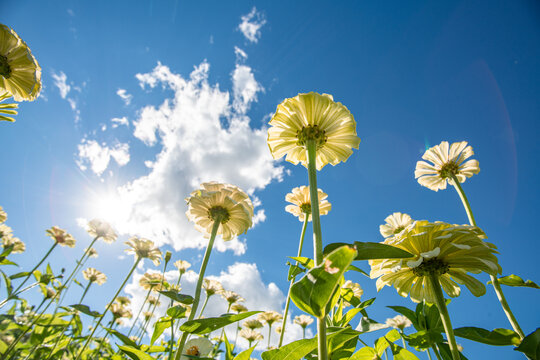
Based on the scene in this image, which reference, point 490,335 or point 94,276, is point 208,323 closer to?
point 490,335

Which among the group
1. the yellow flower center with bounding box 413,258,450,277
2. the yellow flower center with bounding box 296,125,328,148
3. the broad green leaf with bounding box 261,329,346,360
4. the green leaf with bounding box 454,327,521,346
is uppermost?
the yellow flower center with bounding box 296,125,328,148

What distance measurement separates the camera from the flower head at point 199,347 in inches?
66.4

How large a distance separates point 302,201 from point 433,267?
1875 millimetres

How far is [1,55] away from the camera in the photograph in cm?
163

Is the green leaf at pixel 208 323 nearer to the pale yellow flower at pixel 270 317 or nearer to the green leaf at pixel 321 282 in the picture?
the green leaf at pixel 321 282

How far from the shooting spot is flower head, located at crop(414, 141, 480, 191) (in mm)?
2885

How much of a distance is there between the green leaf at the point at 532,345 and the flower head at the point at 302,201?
1.99 m

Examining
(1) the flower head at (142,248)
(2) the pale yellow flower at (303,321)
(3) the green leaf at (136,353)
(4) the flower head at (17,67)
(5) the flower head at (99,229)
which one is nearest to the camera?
(3) the green leaf at (136,353)

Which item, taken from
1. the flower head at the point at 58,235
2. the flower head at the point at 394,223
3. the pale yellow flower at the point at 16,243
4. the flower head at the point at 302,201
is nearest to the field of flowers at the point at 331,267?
the flower head at the point at 302,201

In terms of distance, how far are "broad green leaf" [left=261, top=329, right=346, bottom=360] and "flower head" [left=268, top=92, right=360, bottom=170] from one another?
0.93 metres

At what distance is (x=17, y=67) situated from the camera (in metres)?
1.73

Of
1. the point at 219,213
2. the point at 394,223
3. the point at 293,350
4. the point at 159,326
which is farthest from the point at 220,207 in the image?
the point at 394,223

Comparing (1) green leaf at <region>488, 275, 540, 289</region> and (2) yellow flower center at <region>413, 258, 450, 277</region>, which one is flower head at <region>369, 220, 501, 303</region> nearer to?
(2) yellow flower center at <region>413, 258, 450, 277</region>

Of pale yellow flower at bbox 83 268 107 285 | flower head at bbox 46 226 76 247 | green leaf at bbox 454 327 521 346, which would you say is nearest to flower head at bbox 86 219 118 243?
flower head at bbox 46 226 76 247
